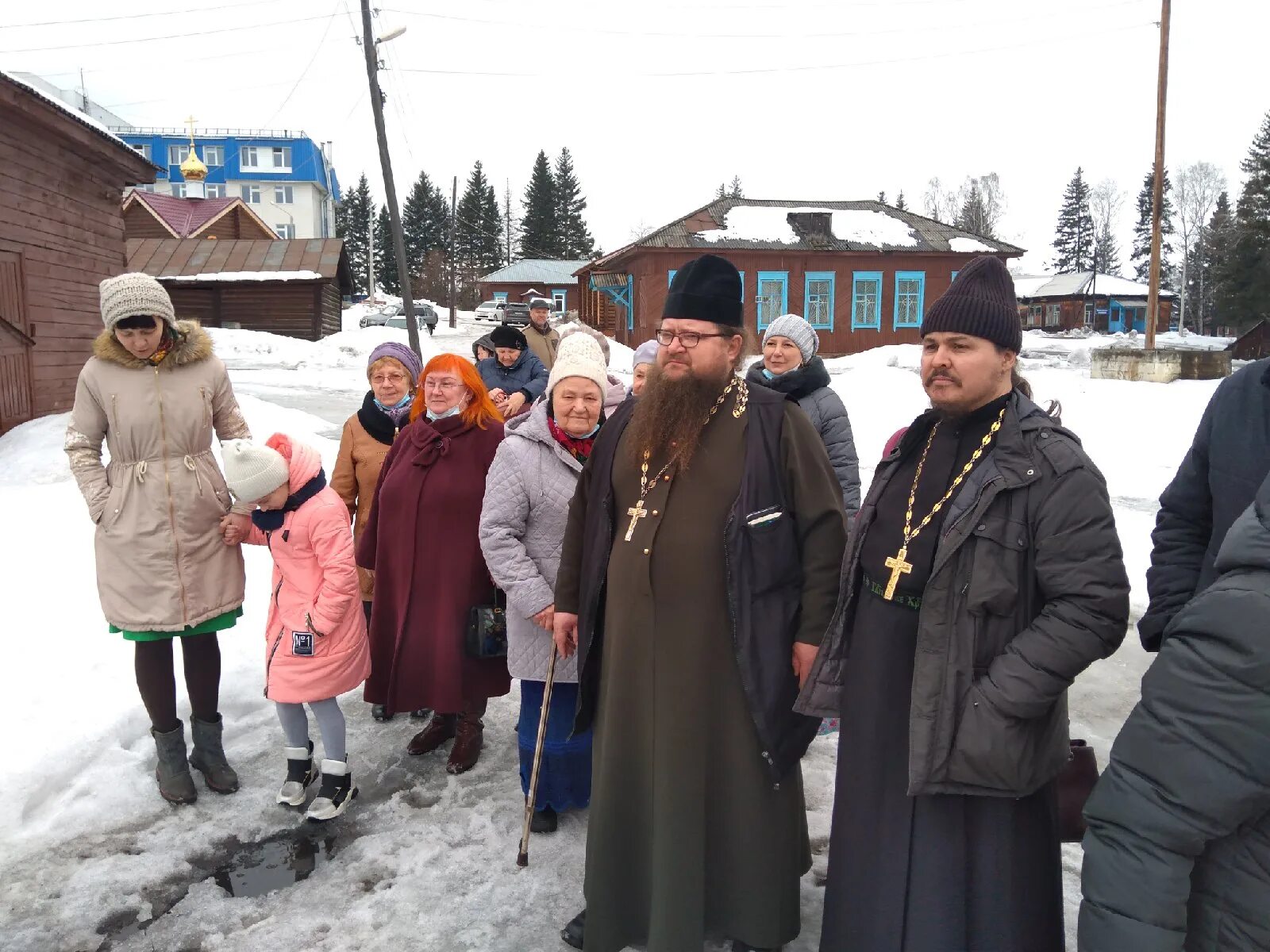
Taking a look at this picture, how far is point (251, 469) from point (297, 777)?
129 cm

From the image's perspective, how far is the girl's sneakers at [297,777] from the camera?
3.45 metres

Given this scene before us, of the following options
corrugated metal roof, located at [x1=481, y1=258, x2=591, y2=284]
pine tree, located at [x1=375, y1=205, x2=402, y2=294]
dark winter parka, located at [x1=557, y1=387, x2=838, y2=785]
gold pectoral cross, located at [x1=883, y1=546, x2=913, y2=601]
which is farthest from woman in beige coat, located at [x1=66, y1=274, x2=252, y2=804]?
pine tree, located at [x1=375, y1=205, x2=402, y2=294]

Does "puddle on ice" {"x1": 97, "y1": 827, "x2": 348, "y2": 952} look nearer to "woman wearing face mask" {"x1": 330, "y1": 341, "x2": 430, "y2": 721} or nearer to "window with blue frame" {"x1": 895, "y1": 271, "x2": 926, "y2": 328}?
"woman wearing face mask" {"x1": 330, "y1": 341, "x2": 430, "y2": 721}

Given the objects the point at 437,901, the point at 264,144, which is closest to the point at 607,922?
the point at 437,901

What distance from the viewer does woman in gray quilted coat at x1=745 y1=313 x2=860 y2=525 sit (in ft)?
Result: 14.1

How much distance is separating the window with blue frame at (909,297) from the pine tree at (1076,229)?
58.7 metres

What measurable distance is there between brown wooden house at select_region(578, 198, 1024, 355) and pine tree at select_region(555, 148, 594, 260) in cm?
3867

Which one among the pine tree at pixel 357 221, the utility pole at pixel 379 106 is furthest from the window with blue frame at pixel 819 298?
the pine tree at pixel 357 221

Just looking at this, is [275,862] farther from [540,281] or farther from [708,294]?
[540,281]

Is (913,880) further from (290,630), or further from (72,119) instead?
(72,119)

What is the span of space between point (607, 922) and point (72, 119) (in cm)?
1063

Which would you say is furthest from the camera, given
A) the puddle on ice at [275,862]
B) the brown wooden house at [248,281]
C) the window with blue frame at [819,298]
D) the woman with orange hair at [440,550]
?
the brown wooden house at [248,281]

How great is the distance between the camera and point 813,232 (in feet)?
93.9

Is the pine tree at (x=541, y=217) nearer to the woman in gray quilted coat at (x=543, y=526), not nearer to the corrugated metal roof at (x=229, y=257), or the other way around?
the corrugated metal roof at (x=229, y=257)
